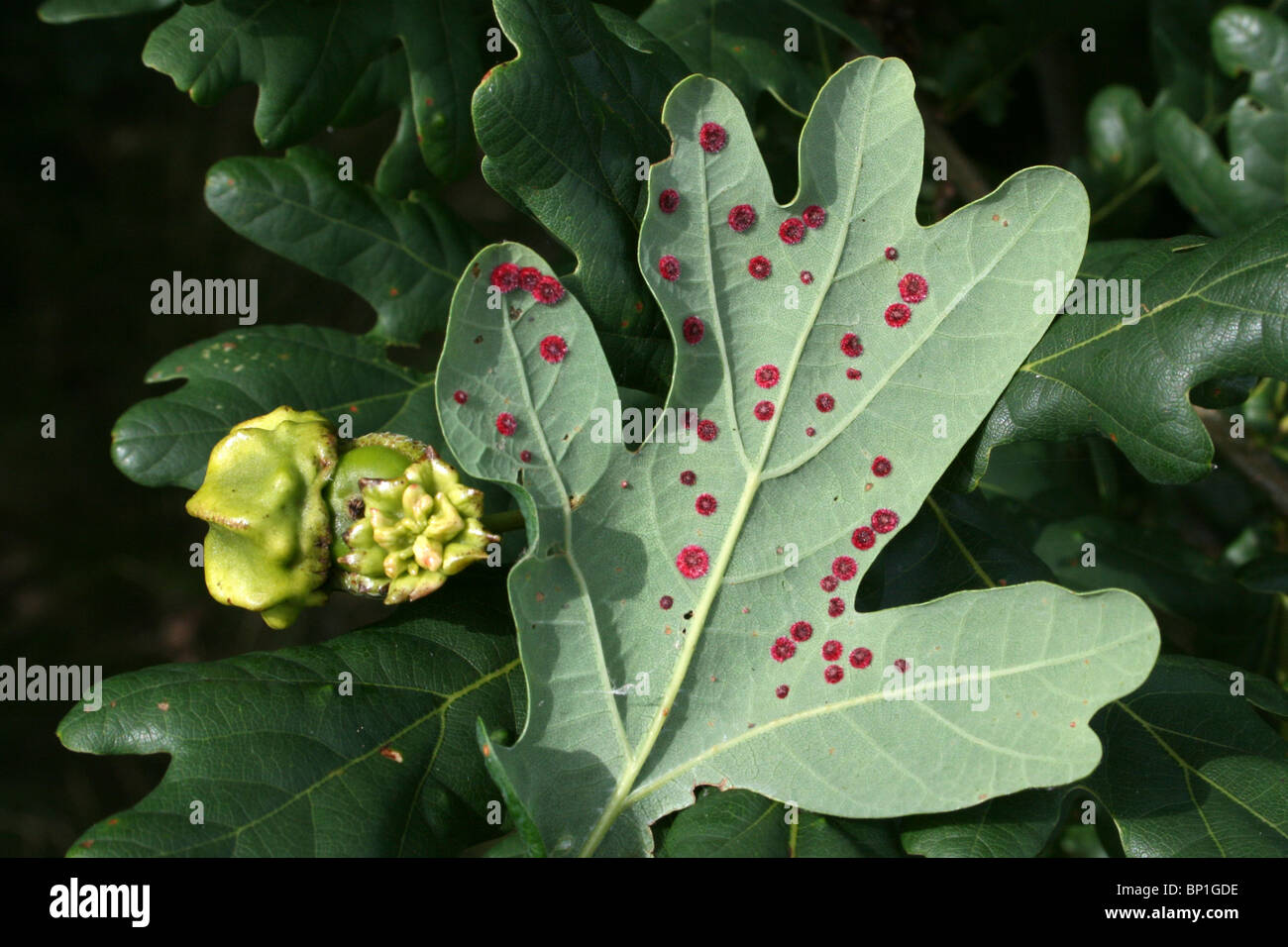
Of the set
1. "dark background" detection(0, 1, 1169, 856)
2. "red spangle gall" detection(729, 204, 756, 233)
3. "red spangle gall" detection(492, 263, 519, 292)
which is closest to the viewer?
"red spangle gall" detection(492, 263, 519, 292)

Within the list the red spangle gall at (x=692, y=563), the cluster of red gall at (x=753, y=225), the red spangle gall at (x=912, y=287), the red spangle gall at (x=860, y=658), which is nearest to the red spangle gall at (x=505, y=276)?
the cluster of red gall at (x=753, y=225)

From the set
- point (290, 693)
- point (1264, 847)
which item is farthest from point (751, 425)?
point (1264, 847)

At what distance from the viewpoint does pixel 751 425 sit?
1.41 metres

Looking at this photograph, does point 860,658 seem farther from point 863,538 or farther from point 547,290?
point 547,290

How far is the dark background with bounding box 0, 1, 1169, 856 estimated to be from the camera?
4.10m

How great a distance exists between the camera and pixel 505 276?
4.22 feet

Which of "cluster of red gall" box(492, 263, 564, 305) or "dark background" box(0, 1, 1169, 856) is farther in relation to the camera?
"dark background" box(0, 1, 1169, 856)

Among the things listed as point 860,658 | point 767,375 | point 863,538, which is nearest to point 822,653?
point 860,658

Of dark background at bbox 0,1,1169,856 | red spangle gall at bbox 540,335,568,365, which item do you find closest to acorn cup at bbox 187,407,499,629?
red spangle gall at bbox 540,335,568,365

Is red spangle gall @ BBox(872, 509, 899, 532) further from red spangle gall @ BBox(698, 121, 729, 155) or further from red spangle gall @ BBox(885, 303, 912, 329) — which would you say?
red spangle gall @ BBox(698, 121, 729, 155)

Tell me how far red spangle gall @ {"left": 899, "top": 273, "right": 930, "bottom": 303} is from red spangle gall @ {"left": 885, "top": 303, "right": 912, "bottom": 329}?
12mm

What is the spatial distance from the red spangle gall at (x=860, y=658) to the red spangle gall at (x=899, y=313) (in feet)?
1.46

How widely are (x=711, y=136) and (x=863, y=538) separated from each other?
0.57 m

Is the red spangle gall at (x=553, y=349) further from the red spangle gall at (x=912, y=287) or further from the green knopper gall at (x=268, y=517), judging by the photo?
the red spangle gall at (x=912, y=287)
